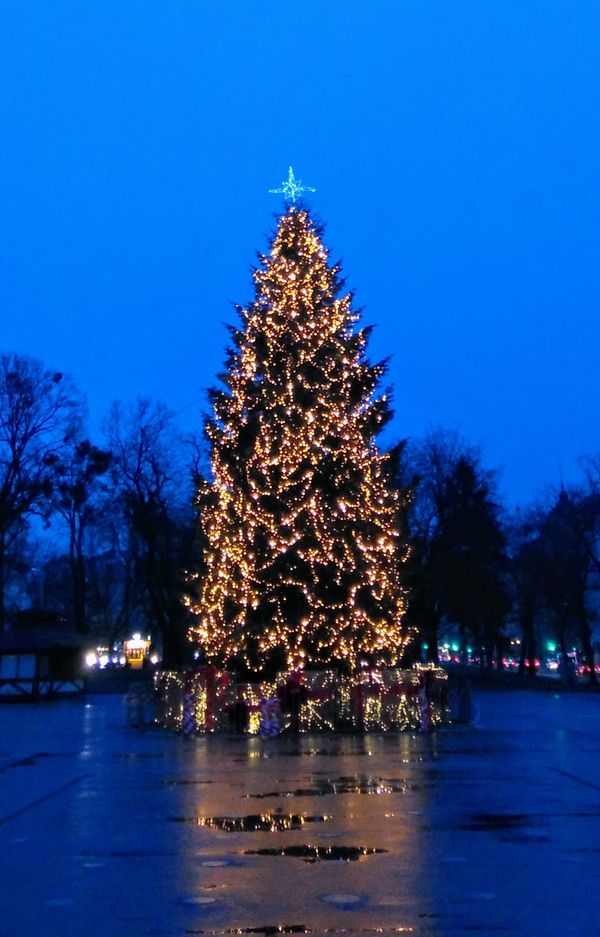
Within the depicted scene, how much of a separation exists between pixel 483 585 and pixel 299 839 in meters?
64.1

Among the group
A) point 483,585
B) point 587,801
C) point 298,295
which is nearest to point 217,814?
point 587,801

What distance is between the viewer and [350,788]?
17.4 metres

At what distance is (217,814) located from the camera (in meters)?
14.8

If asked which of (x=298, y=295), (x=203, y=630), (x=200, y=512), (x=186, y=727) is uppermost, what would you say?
(x=298, y=295)

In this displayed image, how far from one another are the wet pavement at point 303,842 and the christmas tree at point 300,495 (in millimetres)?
9413

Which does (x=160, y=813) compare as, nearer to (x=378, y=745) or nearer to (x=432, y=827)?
(x=432, y=827)

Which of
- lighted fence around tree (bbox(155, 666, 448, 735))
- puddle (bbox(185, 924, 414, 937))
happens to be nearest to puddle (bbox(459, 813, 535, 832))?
puddle (bbox(185, 924, 414, 937))

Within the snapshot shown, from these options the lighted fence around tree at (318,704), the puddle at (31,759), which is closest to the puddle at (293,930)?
the puddle at (31,759)

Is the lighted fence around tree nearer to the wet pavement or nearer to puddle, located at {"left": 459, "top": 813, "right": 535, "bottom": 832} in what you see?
the wet pavement

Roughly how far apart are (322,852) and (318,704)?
1888 centimetres

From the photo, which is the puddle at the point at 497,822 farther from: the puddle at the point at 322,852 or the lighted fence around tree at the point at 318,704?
the lighted fence around tree at the point at 318,704

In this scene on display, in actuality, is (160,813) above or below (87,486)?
below

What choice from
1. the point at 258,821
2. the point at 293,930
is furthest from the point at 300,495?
the point at 293,930

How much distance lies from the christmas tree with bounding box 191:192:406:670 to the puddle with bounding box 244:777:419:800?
14891 millimetres
